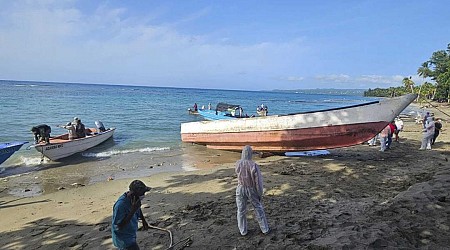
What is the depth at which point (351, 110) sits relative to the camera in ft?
37.3

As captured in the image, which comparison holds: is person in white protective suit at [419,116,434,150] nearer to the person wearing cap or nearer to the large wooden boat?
the large wooden boat

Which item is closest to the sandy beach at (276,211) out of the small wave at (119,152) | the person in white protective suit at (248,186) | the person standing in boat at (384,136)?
the person in white protective suit at (248,186)

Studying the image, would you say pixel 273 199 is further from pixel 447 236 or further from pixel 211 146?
pixel 211 146

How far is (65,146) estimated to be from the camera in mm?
13938

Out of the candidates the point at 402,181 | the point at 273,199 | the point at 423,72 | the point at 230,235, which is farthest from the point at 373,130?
the point at 423,72

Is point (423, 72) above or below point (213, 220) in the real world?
above

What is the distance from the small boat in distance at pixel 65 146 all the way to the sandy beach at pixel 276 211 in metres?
2.34

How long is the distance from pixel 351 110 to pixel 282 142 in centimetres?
288

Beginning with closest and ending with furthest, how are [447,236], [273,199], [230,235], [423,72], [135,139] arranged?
[447,236] < [230,235] < [273,199] < [135,139] < [423,72]

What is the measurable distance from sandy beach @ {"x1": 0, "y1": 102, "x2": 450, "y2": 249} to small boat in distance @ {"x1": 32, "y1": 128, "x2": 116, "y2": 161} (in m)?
2.34

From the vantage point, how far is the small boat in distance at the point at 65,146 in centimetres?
1310

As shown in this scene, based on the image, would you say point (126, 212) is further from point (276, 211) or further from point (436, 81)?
point (436, 81)

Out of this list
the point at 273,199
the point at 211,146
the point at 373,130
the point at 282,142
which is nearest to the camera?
the point at 273,199

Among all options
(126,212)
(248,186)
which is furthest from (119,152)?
(126,212)
